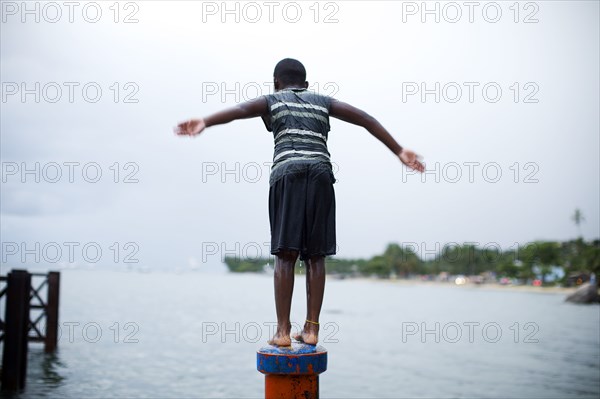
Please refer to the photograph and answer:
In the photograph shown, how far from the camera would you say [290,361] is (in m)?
3.93

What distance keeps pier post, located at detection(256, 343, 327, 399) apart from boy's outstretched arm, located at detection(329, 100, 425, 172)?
57.3 inches

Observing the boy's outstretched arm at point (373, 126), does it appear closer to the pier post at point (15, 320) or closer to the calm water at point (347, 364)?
the pier post at point (15, 320)

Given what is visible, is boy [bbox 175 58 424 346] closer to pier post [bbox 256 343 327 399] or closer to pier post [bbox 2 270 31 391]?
pier post [bbox 256 343 327 399]

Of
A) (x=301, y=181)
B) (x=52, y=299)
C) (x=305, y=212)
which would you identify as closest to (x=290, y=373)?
(x=305, y=212)

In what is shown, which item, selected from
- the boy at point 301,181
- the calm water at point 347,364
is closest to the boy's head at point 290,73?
the boy at point 301,181

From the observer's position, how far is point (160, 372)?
26.5 meters

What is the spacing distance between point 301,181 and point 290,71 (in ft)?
2.73

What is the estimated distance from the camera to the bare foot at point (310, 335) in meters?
4.27

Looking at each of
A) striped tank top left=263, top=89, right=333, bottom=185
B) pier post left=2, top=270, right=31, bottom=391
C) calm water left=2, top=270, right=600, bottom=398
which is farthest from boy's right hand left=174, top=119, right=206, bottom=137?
calm water left=2, top=270, right=600, bottom=398

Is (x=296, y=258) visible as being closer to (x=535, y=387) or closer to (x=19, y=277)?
(x=19, y=277)

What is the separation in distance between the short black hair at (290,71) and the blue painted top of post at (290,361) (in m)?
1.83

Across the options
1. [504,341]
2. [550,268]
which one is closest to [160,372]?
[504,341]

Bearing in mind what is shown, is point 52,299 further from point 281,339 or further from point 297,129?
point 297,129

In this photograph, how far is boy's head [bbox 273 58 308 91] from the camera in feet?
14.8
